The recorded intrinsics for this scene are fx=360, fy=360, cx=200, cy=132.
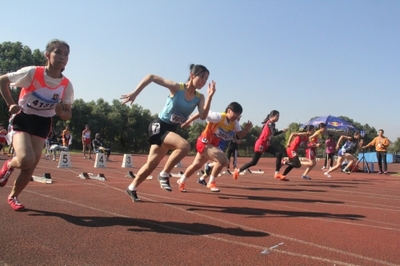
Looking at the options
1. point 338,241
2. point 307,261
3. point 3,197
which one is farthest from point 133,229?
point 3,197

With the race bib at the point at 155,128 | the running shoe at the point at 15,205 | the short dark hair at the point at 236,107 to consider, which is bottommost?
the running shoe at the point at 15,205

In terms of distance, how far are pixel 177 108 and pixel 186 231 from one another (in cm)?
213

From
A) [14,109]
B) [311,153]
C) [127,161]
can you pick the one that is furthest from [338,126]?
[14,109]

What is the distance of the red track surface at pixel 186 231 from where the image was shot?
287 centimetres

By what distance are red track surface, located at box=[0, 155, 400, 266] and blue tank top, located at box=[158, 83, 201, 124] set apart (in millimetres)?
1240

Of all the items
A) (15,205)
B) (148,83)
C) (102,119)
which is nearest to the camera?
(15,205)

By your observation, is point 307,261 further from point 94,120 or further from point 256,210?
point 94,120

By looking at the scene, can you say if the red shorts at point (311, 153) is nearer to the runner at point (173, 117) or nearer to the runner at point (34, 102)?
the runner at point (173, 117)

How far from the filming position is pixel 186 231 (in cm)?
367

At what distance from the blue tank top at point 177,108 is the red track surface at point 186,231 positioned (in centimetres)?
124

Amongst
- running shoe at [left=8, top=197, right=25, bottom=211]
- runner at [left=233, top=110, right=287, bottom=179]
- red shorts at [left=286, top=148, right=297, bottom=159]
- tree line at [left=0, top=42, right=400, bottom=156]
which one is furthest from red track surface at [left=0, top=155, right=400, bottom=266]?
tree line at [left=0, top=42, right=400, bottom=156]

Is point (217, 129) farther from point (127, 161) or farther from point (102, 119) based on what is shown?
point (102, 119)

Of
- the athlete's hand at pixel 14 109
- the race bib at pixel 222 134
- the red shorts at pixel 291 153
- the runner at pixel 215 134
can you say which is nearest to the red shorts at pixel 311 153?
the red shorts at pixel 291 153

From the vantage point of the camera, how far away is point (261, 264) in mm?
2783
